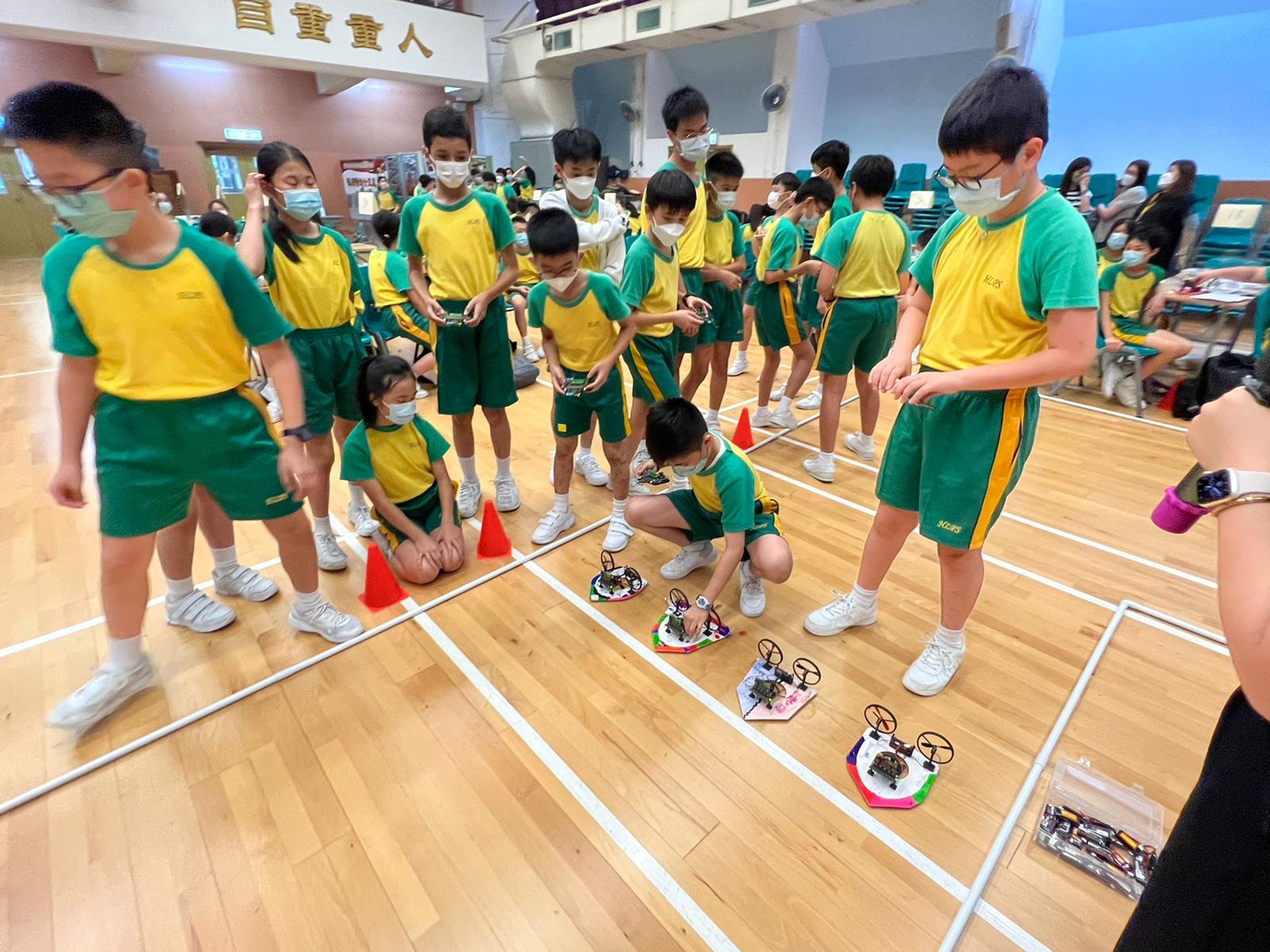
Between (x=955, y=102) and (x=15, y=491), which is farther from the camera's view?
(x=15, y=491)

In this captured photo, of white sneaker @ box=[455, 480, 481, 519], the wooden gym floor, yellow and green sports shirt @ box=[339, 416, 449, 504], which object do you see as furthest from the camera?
white sneaker @ box=[455, 480, 481, 519]

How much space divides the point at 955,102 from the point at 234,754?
256 centimetres

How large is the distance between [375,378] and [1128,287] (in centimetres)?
529

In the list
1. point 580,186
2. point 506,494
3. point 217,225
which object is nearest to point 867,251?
point 580,186

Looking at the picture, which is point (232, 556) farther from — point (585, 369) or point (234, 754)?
point (585, 369)

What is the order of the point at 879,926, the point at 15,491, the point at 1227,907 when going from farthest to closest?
the point at 15,491 < the point at 879,926 < the point at 1227,907

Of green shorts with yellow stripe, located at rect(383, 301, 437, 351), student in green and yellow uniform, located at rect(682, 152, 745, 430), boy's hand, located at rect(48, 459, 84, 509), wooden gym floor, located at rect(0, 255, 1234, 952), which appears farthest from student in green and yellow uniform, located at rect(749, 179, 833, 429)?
boy's hand, located at rect(48, 459, 84, 509)

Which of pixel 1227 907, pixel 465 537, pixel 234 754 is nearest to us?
pixel 1227 907

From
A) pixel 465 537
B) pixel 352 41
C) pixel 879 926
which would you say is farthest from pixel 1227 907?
pixel 352 41

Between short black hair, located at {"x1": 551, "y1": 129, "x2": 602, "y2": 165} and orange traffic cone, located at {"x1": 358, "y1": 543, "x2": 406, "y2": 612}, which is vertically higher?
short black hair, located at {"x1": 551, "y1": 129, "x2": 602, "y2": 165}

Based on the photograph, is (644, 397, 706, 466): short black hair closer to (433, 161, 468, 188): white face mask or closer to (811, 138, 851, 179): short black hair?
(433, 161, 468, 188): white face mask

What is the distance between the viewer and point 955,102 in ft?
4.55

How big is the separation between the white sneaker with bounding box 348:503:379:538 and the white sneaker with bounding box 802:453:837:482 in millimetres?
2276

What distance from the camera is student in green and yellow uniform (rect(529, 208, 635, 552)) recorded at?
7.71ft
